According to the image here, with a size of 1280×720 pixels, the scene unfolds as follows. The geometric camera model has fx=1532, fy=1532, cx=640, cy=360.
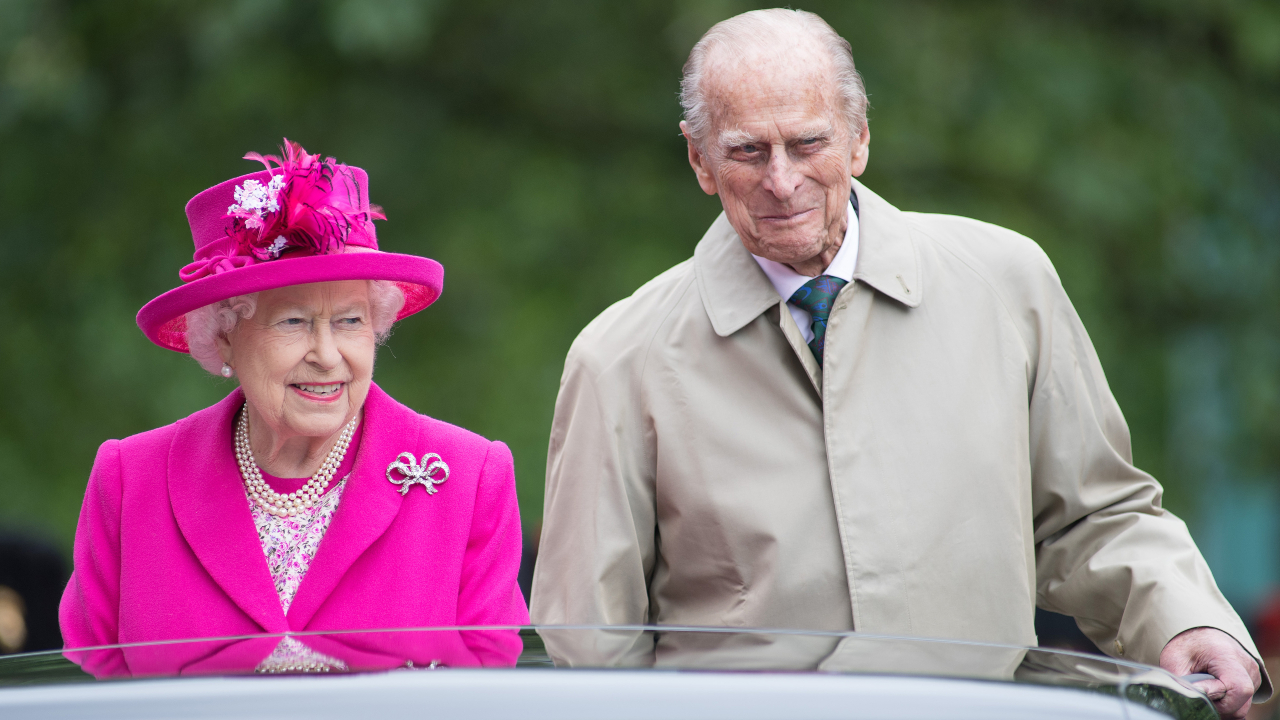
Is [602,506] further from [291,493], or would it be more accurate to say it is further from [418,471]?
[291,493]

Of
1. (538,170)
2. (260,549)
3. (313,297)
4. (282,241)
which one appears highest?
(538,170)

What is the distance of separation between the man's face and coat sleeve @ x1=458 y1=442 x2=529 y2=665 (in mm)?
643

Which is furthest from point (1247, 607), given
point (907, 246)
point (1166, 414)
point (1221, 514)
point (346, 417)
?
point (346, 417)

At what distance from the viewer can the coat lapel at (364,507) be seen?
102 inches

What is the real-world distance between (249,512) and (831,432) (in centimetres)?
105

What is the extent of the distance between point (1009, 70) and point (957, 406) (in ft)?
15.8

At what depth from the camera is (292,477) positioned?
2730mm

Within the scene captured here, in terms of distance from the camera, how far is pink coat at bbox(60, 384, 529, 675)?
8.51 feet

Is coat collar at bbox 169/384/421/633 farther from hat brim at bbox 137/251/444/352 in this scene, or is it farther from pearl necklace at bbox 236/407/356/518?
hat brim at bbox 137/251/444/352

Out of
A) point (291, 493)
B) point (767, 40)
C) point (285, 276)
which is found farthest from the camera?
point (767, 40)

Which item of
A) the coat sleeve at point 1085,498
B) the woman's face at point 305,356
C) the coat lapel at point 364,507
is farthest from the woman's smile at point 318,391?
the coat sleeve at point 1085,498

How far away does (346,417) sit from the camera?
264 centimetres

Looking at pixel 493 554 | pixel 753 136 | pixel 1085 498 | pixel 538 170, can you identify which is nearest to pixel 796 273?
pixel 753 136

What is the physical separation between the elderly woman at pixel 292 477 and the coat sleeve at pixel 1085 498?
1020mm
